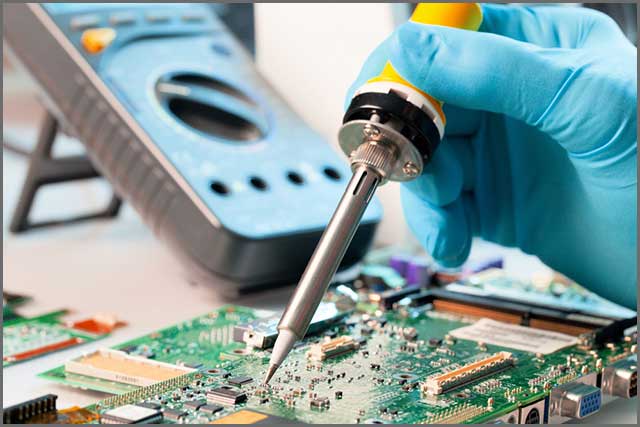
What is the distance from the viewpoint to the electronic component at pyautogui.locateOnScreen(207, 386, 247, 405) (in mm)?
843

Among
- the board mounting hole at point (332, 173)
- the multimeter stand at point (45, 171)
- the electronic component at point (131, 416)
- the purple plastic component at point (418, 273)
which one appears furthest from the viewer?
the multimeter stand at point (45, 171)

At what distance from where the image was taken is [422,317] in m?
1.15

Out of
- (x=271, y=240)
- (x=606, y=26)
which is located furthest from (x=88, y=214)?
(x=606, y=26)

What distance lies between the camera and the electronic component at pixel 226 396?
0.84 meters

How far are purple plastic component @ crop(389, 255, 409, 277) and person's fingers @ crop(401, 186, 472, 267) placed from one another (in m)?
0.17

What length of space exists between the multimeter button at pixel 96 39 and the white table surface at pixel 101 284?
318 millimetres

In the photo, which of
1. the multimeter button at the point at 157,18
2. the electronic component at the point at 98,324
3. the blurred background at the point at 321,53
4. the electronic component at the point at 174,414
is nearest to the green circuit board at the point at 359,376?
the electronic component at the point at 174,414

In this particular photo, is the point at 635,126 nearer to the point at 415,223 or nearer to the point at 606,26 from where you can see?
the point at 606,26

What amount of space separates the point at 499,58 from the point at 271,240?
16.8 inches

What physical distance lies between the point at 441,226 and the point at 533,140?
0.15 meters

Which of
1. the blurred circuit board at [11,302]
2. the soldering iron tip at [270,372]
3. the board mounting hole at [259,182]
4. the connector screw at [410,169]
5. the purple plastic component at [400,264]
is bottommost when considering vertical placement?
the soldering iron tip at [270,372]

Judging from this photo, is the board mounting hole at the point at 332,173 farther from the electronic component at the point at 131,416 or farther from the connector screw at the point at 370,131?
the electronic component at the point at 131,416

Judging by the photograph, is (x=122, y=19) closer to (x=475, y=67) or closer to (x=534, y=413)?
(x=475, y=67)

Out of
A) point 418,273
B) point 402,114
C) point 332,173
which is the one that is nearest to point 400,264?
point 418,273
